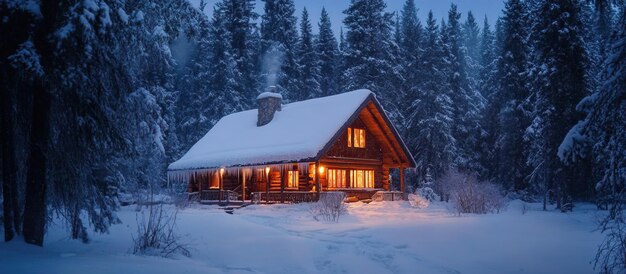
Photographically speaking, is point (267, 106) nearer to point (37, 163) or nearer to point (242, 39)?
point (242, 39)

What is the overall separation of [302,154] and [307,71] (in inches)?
1030

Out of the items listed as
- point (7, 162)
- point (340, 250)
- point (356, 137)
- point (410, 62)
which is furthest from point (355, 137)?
point (7, 162)

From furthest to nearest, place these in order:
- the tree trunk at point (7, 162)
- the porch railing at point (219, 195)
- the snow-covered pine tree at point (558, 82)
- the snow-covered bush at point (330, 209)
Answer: the porch railing at point (219, 195)
the snow-covered pine tree at point (558, 82)
the snow-covered bush at point (330, 209)
the tree trunk at point (7, 162)

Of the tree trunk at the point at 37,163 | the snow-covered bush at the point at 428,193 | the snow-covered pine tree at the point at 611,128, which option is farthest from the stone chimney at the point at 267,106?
the snow-covered pine tree at the point at 611,128

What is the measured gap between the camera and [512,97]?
126ft

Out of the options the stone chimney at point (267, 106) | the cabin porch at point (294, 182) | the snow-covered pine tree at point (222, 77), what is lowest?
the cabin porch at point (294, 182)

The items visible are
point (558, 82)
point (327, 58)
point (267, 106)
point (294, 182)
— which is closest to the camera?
point (558, 82)

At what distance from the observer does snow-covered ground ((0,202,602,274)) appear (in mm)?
7359

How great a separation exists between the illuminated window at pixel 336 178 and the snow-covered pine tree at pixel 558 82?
11.5 m

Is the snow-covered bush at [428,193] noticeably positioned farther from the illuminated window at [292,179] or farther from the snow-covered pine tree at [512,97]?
the illuminated window at [292,179]

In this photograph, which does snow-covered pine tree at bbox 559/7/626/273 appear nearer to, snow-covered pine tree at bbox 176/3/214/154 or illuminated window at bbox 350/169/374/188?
illuminated window at bbox 350/169/374/188

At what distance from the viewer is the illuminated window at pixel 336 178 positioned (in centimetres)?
2927

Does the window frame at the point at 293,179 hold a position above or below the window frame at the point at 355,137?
below

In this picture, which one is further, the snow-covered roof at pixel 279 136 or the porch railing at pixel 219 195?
the porch railing at pixel 219 195
